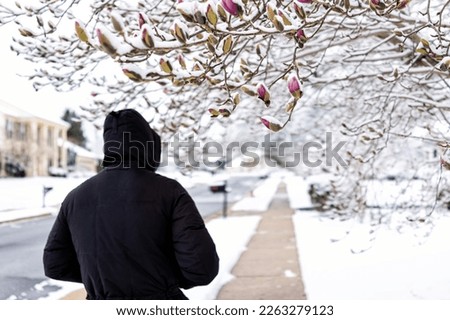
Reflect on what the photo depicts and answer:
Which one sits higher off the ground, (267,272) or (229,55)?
(229,55)

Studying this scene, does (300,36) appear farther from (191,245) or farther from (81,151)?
(81,151)

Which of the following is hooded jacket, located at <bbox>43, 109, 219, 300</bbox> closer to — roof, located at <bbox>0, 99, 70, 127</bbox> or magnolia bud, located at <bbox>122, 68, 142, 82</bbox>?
magnolia bud, located at <bbox>122, 68, 142, 82</bbox>

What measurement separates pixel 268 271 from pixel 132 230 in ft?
13.5

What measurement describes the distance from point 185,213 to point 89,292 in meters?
0.52

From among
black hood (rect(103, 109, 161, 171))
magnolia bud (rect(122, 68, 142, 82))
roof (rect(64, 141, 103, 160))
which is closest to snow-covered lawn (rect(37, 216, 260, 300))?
roof (rect(64, 141, 103, 160))

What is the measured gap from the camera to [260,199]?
17.3 metres

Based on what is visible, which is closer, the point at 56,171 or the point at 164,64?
the point at 164,64

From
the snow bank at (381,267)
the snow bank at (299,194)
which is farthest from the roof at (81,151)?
the snow bank at (299,194)

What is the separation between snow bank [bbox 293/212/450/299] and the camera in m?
4.18

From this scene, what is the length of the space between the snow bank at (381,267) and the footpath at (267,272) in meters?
0.15

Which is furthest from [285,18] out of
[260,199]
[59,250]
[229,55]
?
[260,199]

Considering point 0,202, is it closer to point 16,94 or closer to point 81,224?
point 16,94

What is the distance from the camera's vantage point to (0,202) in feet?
11.8

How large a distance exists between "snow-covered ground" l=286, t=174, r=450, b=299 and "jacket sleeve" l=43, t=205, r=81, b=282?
8.31 ft
